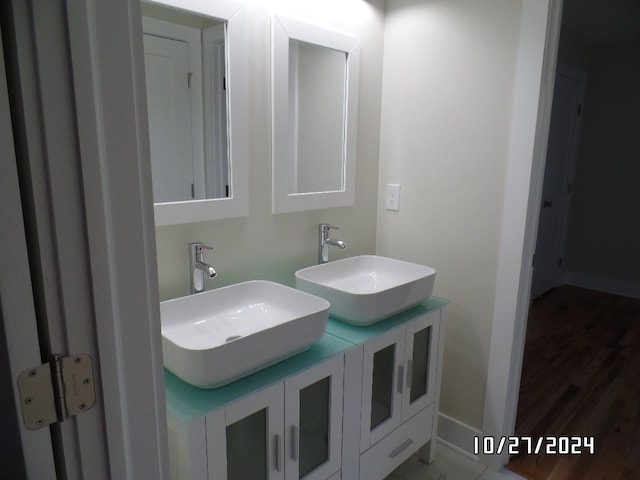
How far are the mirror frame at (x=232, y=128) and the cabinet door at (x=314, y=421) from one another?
646mm

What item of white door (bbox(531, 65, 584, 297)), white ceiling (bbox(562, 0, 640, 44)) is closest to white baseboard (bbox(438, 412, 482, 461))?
white door (bbox(531, 65, 584, 297))

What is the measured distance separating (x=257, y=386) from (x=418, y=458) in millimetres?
1204

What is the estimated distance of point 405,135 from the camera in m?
2.09

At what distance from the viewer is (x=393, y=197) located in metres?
2.19

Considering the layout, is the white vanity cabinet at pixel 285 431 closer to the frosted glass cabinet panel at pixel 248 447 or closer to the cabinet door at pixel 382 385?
the frosted glass cabinet panel at pixel 248 447

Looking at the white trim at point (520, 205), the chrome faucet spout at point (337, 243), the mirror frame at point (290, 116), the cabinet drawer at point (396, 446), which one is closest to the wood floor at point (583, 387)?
the white trim at point (520, 205)

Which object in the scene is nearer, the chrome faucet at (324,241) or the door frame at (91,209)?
the door frame at (91,209)

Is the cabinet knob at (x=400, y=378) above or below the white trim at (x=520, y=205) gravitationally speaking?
below

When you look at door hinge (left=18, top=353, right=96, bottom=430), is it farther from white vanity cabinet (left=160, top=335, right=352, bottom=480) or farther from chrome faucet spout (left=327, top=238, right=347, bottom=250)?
chrome faucet spout (left=327, top=238, right=347, bottom=250)

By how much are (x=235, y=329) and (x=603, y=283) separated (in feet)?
14.0

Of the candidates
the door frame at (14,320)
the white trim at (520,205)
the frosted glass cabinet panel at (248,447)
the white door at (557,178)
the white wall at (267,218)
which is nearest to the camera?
the door frame at (14,320)

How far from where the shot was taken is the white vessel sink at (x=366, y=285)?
1546mm

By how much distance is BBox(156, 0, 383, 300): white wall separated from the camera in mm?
1543

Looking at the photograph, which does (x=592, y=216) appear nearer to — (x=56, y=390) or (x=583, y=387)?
(x=583, y=387)
